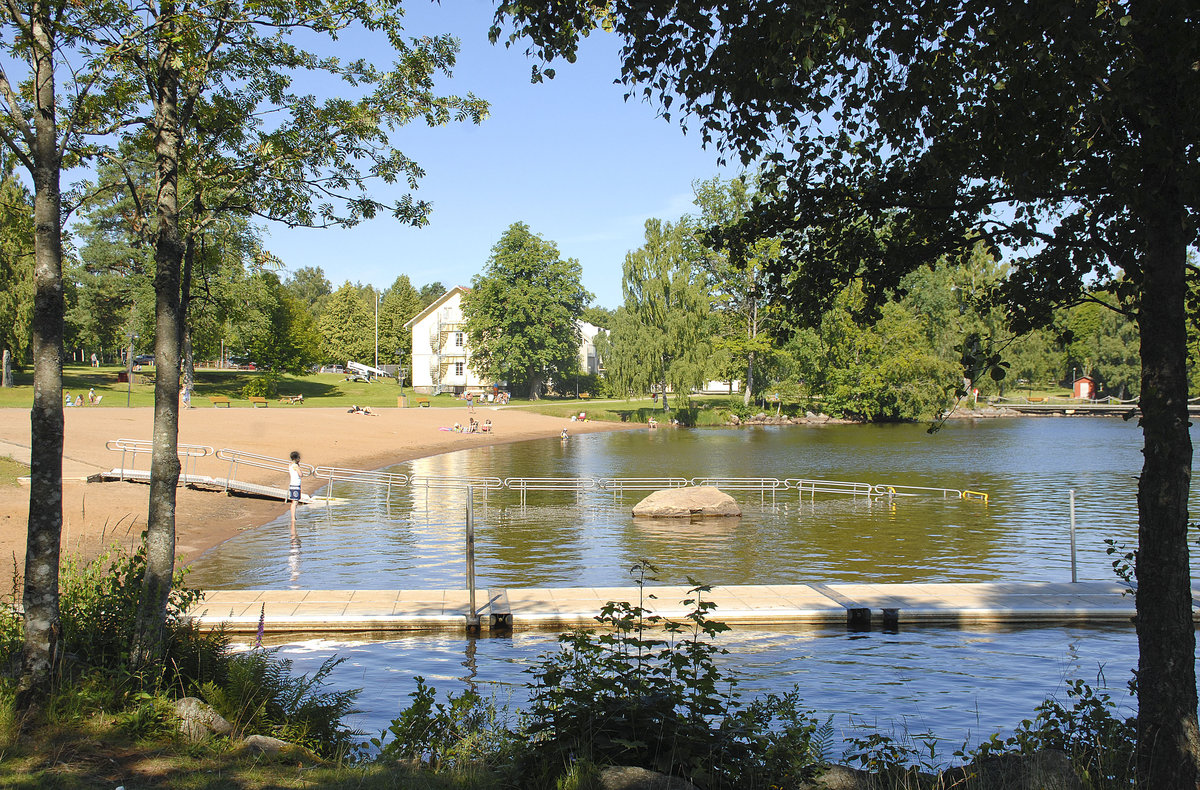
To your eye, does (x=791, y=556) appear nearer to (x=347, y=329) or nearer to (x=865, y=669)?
(x=865, y=669)

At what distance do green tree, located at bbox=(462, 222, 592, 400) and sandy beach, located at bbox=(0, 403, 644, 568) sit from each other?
1172 centimetres

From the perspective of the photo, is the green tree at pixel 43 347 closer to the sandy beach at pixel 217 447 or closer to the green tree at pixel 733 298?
the sandy beach at pixel 217 447

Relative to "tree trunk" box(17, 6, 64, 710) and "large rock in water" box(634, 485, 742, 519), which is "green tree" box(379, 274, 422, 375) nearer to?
"large rock in water" box(634, 485, 742, 519)

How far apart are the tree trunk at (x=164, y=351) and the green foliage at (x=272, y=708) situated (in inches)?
27.0

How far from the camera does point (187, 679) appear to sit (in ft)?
24.8

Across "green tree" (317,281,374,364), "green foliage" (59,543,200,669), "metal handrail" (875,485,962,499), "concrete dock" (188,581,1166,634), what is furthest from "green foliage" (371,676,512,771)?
"green tree" (317,281,374,364)

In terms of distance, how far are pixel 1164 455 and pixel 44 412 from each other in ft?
25.5

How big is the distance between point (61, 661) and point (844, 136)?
24.3 feet

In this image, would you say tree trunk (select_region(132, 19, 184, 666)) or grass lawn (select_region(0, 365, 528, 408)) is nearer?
tree trunk (select_region(132, 19, 184, 666))

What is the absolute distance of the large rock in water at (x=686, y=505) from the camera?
2650cm

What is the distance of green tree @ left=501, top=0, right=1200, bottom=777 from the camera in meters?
5.12

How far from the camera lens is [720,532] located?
2417cm

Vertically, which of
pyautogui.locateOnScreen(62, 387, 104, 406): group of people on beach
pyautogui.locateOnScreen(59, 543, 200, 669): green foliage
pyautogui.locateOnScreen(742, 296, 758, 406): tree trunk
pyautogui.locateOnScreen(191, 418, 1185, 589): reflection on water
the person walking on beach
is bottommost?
pyautogui.locateOnScreen(191, 418, 1185, 589): reflection on water

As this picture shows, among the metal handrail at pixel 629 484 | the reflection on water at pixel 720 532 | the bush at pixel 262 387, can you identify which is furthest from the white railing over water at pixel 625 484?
the bush at pixel 262 387
